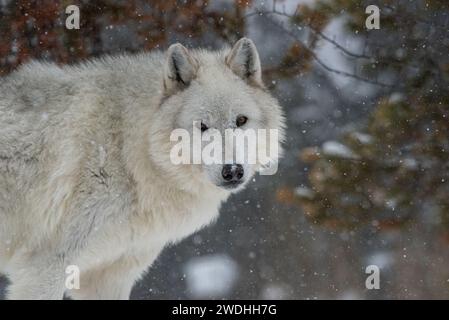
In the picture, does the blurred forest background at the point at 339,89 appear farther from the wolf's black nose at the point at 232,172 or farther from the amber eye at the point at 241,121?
the wolf's black nose at the point at 232,172

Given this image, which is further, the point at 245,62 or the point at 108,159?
the point at 245,62

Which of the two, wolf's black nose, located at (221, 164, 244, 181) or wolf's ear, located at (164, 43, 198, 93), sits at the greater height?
wolf's ear, located at (164, 43, 198, 93)

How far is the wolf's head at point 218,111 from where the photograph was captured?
4.91m

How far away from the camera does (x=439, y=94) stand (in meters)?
7.44

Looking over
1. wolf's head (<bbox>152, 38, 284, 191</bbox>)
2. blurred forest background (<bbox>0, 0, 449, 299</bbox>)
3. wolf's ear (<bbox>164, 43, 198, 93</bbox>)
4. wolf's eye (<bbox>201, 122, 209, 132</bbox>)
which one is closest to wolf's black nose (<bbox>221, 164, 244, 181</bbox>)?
wolf's head (<bbox>152, 38, 284, 191</bbox>)

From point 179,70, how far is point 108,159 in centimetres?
81

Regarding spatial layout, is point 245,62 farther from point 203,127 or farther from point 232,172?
point 232,172

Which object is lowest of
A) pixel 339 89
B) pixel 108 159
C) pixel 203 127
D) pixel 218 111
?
pixel 108 159

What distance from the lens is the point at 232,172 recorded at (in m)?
4.79

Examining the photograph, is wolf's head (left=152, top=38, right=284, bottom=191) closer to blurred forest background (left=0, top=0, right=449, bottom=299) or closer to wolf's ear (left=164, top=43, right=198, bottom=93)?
wolf's ear (left=164, top=43, right=198, bottom=93)

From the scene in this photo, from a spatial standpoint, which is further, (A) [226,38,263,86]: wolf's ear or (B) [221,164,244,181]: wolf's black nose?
(A) [226,38,263,86]: wolf's ear

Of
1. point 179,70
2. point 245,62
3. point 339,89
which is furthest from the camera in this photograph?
point 339,89

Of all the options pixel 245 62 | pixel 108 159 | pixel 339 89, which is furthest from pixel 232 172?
pixel 339 89

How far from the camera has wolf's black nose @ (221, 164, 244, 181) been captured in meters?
4.80
